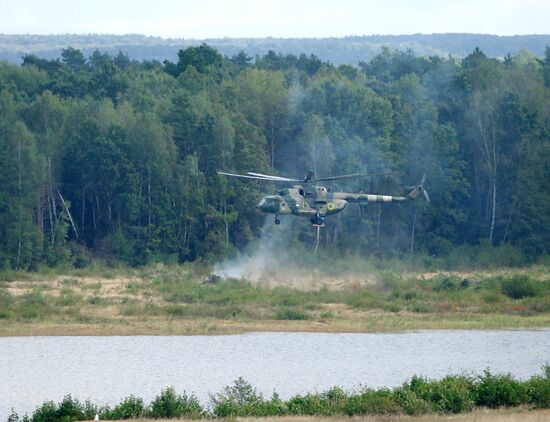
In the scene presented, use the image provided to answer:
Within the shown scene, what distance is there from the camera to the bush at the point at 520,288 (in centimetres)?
5878

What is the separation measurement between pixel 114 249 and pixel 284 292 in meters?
14.8

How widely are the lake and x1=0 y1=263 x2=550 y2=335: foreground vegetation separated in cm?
179

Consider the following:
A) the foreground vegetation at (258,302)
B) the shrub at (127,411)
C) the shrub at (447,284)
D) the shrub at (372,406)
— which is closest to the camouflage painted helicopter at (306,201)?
the foreground vegetation at (258,302)

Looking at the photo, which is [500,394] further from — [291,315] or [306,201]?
[306,201]

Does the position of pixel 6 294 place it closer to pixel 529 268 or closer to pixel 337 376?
pixel 337 376

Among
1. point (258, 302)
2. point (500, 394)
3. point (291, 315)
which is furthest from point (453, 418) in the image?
point (258, 302)

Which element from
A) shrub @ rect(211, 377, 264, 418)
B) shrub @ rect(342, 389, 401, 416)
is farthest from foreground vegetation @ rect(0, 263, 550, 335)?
shrub @ rect(342, 389, 401, 416)

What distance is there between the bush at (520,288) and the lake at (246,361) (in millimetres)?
7756

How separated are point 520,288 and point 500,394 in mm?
25332

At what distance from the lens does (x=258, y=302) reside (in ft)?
188

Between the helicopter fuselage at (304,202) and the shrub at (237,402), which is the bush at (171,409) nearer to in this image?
the shrub at (237,402)

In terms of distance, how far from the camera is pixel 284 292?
2359 inches

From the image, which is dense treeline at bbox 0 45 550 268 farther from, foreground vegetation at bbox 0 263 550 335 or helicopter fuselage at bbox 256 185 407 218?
helicopter fuselage at bbox 256 185 407 218

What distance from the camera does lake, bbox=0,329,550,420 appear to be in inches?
1583
